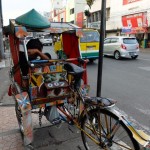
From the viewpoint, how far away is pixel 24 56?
142 inches

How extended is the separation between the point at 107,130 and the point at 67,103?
0.98 m

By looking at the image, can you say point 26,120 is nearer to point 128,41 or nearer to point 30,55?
point 30,55

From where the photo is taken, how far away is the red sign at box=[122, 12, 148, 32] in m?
27.5

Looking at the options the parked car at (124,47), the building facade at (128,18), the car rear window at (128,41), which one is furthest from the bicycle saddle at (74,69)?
the building facade at (128,18)

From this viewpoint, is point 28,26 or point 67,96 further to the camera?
point 67,96

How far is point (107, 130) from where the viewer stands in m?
2.95

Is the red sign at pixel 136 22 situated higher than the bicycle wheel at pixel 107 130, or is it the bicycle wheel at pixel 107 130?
the red sign at pixel 136 22

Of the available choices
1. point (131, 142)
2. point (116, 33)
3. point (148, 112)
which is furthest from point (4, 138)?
point (116, 33)

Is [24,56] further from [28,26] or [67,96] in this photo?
[67,96]

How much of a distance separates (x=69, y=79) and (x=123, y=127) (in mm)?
1223

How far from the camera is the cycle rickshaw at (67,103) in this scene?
2.87 metres

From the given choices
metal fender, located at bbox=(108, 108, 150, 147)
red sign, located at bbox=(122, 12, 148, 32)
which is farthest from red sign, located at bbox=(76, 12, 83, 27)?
metal fender, located at bbox=(108, 108, 150, 147)

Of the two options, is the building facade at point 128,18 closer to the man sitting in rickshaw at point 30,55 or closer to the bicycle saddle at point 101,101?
the man sitting in rickshaw at point 30,55

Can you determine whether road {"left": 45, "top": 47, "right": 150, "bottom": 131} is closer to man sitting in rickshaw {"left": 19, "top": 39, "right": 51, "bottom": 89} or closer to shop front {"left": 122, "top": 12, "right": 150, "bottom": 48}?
man sitting in rickshaw {"left": 19, "top": 39, "right": 51, "bottom": 89}
